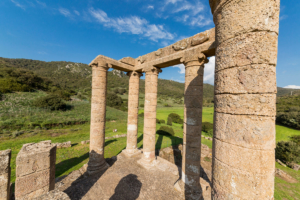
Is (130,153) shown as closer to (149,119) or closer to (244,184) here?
(149,119)

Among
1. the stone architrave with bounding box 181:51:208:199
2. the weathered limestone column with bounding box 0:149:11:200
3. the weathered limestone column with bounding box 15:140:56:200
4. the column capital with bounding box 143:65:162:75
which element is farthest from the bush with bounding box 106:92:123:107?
the stone architrave with bounding box 181:51:208:199

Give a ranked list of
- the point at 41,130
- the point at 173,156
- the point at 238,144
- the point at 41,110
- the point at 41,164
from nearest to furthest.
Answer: the point at 238,144 → the point at 41,164 → the point at 173,156 → the point at 41,130 → the point at 41,110

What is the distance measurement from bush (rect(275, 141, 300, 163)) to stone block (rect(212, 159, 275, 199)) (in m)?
19.8

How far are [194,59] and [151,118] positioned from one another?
15.1ft

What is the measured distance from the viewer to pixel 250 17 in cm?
216

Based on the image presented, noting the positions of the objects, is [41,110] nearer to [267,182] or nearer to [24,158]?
[24,158]

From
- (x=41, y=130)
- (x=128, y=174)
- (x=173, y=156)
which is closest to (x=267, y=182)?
(x=128, y=174)

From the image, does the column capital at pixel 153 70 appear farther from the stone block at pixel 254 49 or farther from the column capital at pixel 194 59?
the stone block at pixel 254 49

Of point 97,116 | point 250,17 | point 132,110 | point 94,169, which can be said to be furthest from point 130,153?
point 250,17

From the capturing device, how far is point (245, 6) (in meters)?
2.19

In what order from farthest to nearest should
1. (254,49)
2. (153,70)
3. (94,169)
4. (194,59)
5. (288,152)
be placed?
1. (288,152)
2. (153,70)
3. (94,169)
4. (194,59)
5. (254,49)

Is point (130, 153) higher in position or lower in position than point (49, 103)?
lower

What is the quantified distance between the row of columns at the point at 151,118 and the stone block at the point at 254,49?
11.2ft

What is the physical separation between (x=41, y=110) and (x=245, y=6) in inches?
1439
